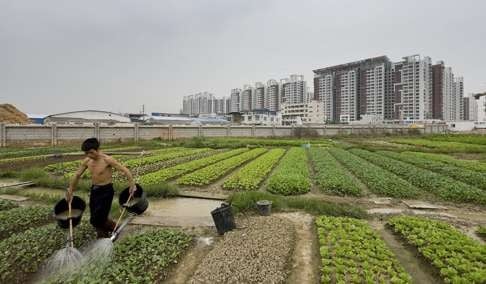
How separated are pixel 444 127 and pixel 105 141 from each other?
7295 cm

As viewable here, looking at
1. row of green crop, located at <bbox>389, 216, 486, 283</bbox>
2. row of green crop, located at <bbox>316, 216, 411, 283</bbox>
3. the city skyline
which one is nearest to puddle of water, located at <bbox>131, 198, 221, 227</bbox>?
row of green crop, located at <bbox>316, 216, 411, 283</bbox>

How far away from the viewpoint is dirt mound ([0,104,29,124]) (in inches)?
1407

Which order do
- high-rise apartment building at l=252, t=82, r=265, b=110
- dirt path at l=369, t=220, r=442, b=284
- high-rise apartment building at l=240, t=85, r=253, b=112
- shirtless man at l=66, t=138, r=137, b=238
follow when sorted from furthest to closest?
1. high-rise apartment building at l=240, t=85, r=253, b=112
2. high-rise apartment building at l=252, t=82, r=265, b=110
3. shirtless man at l=66, t=138, r=137, b=238
4. dirt path at l=369, t=220, r=442, b=284

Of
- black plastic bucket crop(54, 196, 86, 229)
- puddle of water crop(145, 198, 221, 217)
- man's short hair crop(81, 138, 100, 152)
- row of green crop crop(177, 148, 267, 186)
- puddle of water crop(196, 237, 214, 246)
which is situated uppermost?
man's short hair crop(81, 138, 100, 152)

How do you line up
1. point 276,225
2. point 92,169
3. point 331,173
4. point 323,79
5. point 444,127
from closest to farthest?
1. point 92,169
2. point 276,225
3. point 331,173
4. point 444,127
5. point 323,79

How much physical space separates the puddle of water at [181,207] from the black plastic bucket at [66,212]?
8.52ft

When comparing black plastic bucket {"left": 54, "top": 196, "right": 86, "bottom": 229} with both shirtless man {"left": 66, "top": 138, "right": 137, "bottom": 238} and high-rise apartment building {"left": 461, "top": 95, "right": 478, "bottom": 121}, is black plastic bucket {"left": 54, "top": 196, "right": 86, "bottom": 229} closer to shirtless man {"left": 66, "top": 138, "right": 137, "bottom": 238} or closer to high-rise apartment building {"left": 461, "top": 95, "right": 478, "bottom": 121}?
shirtless man {"left": 66, "top": 138, "right": 137, "bottom": 238}

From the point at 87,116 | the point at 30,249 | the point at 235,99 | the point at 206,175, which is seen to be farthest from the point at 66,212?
the point at 235,99

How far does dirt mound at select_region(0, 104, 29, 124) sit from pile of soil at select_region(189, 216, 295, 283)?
143 feet

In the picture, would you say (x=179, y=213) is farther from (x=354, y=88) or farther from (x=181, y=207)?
(x=354, y=88)

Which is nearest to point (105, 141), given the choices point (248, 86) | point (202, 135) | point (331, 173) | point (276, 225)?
point (202, 135)

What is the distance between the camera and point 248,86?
15038 cm

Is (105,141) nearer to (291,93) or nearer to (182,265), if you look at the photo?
(182,265)

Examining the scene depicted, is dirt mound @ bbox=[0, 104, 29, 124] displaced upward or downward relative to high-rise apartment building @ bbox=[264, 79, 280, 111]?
downward
